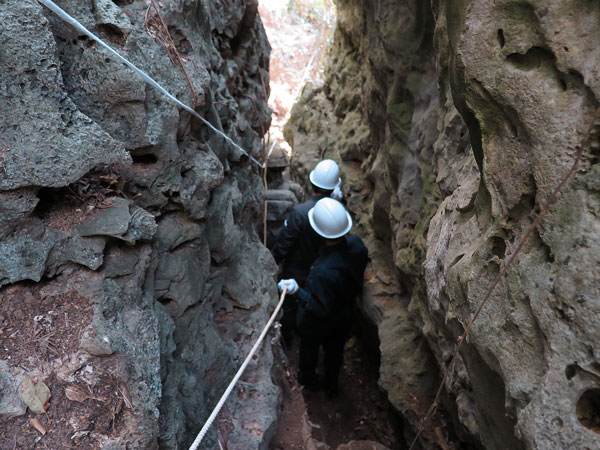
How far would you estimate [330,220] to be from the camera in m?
4.18

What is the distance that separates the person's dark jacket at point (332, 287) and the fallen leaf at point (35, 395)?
8.63ft

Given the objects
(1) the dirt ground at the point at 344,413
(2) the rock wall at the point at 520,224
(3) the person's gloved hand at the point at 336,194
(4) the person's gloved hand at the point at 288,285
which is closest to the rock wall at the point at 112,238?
(1) the dirt ground at the point at 344,413

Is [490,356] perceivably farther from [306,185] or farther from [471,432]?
[306,185]

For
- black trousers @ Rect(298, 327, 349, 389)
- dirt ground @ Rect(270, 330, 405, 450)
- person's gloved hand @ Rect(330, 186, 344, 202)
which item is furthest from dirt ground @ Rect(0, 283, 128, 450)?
person's gloved hand @ Rect(330, 186, 344, 202)

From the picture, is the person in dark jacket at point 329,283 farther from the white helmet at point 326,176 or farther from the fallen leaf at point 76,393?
the fallen leaf at point 76,393

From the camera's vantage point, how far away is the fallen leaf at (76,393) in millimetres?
1756

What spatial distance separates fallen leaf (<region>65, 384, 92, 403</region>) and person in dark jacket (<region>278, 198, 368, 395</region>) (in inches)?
96.9

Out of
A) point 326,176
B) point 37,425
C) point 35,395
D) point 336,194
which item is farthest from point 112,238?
point 336,194

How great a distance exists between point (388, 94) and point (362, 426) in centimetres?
374

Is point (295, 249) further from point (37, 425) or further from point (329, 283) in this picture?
point (37, 425)

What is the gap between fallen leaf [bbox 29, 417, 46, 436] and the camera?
5.52 ft

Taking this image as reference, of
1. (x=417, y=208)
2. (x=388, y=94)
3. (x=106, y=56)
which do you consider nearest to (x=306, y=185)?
(x=388, y=94)

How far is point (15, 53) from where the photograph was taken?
1764 millimetres

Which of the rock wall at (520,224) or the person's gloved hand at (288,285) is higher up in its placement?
the rock wall at (520,224)
